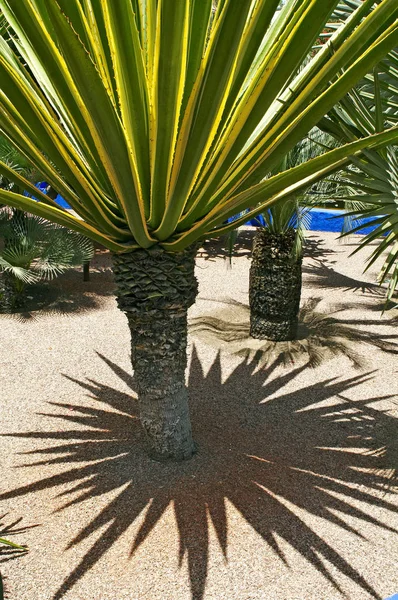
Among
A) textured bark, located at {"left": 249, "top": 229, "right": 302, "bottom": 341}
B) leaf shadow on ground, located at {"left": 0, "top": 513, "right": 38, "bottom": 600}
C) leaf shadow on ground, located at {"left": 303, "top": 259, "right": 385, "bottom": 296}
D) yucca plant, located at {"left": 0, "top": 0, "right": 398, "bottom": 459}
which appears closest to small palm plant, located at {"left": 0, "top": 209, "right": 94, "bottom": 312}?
textured bark, located at {"left": 249, "top": 229, "right": 302, "bottom": 341}

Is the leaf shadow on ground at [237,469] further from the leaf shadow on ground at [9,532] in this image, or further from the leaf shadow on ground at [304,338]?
the leaf shadow on ground at [304,338]

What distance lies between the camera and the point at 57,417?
4.42m

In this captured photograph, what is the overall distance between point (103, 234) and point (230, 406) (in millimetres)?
2023

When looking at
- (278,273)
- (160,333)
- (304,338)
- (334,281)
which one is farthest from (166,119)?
(334,281)

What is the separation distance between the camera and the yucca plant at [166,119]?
7.21ft

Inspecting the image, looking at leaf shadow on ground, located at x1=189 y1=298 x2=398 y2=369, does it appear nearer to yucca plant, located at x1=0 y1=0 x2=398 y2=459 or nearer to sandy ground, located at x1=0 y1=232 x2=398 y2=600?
sandy ground, located at x1=0 y1=232 x2=398 y2=600

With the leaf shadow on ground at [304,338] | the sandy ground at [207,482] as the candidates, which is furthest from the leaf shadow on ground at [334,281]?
the sandy ground at [207,482]

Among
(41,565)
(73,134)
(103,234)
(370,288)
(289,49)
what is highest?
(289,49)

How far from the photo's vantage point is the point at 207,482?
357cm

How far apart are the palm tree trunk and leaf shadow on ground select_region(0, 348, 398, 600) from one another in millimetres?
214

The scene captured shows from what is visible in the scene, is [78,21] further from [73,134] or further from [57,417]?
[57,417]

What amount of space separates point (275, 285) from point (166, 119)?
11.9 ft

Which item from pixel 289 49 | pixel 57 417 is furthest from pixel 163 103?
pixel 57 417

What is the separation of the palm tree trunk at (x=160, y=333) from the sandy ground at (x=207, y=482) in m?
0.22
